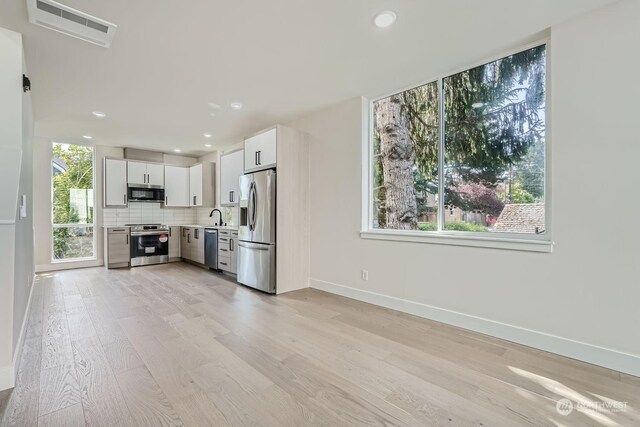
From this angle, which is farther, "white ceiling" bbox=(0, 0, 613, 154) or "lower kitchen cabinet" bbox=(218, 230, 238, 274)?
"lower kitchen cabinet" bbox=(218, 230, 238, 274)

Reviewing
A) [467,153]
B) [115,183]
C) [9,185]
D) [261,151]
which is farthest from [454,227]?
[115,183]

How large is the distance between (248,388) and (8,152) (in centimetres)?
245

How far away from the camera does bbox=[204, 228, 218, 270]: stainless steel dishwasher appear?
18.9 feet

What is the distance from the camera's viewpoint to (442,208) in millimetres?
3303

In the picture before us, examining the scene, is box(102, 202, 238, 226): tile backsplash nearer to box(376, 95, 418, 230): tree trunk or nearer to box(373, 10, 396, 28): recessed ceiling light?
box(376, 95, 418, 230): tree trunk

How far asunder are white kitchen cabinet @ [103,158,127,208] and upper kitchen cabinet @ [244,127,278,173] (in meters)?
3.42

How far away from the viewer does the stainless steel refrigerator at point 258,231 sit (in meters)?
4.26

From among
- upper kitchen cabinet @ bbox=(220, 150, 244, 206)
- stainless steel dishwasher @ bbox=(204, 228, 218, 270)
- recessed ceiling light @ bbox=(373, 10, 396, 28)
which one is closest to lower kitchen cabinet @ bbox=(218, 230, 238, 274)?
stainless steel dishwasher @ bbox=(204, 228, 218, 270)

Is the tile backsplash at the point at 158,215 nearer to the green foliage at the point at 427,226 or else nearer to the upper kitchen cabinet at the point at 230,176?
the upper kitchen cabinet at the point at 230,176

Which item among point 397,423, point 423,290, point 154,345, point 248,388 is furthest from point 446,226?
point 154,345

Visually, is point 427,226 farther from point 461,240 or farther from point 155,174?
point 155,174

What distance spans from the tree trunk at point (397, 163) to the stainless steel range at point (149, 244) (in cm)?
523

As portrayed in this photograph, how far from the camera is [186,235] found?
675 centimetres

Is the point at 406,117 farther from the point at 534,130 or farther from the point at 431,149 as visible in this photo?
the point at 534,130
